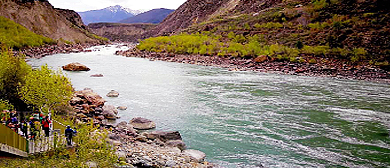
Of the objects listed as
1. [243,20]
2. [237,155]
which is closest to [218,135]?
[237,155]

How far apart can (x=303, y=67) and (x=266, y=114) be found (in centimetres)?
2329

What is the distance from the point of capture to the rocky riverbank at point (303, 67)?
35500 mm

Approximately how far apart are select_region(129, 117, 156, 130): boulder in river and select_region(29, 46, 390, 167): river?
722 millimetres

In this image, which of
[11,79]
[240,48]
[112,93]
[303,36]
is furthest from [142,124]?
[303,36]

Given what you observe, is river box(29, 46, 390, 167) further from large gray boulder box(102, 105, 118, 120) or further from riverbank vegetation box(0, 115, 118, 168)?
riverbank vegetation box(0, 115, 118, 168)

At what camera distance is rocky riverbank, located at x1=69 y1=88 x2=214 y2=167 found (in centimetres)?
1155

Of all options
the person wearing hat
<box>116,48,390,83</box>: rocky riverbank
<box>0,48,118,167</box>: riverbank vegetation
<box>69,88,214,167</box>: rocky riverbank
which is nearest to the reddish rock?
<box>116,48,390,83</box>: rocky riverbank

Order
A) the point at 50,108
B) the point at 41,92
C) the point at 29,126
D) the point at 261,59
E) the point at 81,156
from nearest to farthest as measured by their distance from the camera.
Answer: the point at 81,156 < the point at 29,126 < the point at 41,92 < the point at 50,108 < the point at 261,59

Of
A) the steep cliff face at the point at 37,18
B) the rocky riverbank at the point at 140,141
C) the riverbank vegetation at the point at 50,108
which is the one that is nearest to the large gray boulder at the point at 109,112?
the rocky riverbank at the point at 140,141

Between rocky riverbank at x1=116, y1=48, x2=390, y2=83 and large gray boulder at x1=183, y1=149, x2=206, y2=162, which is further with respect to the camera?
rocky riverbank at x1=116, y1=48, x2=390, y2=83

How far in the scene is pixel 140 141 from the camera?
1416 centimetres

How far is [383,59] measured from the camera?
125 ft

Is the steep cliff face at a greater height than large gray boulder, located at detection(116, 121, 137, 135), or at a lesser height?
greater

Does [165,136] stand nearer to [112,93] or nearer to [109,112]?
[109,112]
